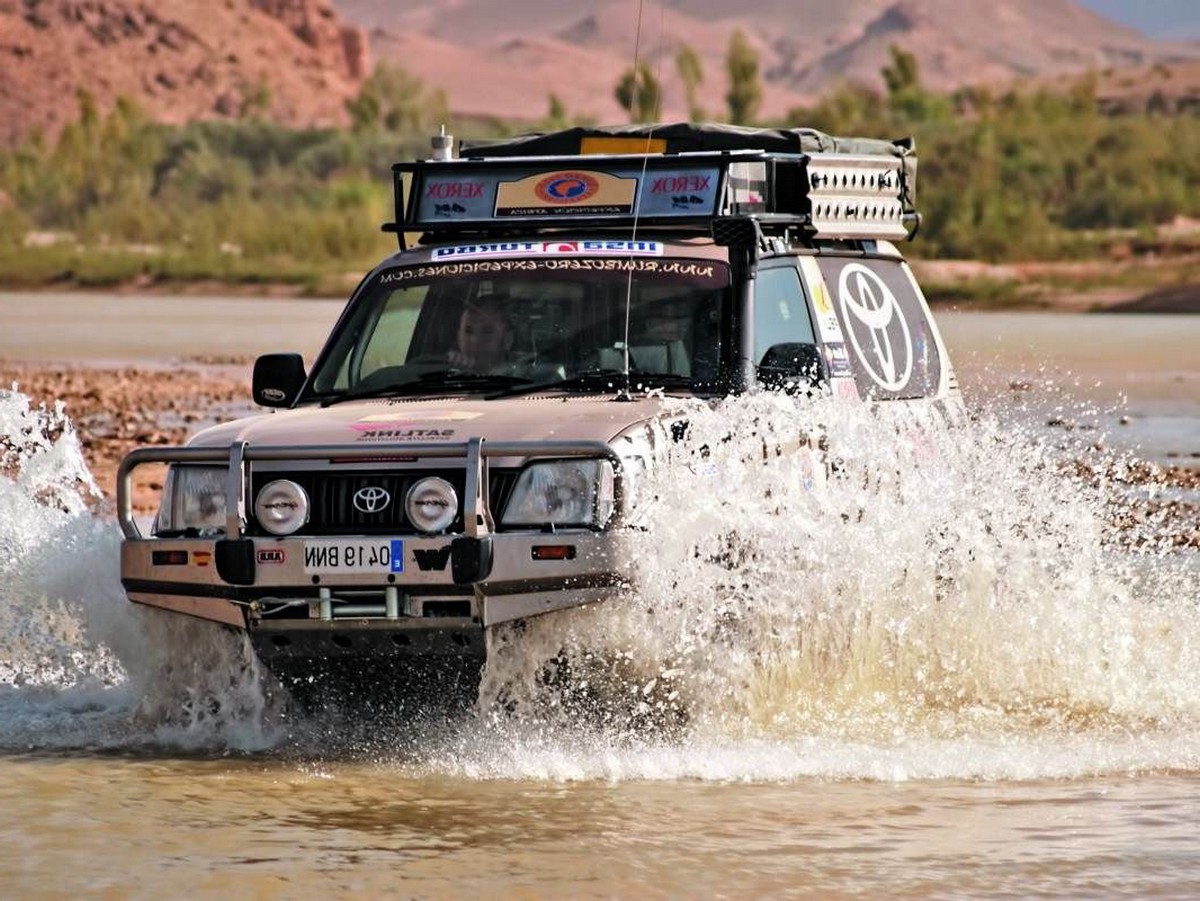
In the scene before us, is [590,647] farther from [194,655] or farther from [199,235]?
[199,235]

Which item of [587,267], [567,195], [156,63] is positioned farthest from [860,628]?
[156,63]

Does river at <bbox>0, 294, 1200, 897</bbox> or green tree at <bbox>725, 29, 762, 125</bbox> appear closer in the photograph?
river at <bbox>0, 294, 1200, 897</bbox>

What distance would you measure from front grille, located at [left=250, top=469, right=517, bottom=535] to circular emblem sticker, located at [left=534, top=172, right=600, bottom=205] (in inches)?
75.9

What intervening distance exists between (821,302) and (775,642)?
6.17 ft

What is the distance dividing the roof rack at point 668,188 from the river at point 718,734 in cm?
98

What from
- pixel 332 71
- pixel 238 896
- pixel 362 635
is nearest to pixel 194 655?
pixel 362 635

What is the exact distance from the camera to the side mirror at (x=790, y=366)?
30.8 ft

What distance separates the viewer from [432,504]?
845cm

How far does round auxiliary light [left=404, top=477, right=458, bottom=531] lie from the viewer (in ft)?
27.7

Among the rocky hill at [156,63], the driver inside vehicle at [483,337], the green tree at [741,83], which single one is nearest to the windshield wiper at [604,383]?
the driver inside vehicle at [483,337]

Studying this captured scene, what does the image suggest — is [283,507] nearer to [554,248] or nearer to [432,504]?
[432,504]

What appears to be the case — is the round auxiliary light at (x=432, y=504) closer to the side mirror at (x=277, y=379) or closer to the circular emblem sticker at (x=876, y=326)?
the side mirror at (x=277, y=379)

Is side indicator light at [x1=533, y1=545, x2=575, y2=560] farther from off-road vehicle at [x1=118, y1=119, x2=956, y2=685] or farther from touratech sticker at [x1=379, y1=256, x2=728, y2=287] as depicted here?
touratech sticker at [x1=379, y1=256, x2=728, y2=287]

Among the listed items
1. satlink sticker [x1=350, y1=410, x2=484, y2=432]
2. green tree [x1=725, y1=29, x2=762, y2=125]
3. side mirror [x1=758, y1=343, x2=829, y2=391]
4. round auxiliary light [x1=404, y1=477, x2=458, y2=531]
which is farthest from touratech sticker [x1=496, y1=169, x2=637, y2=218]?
green tree [x1=725, y1=29, x2=762, y2=125]
